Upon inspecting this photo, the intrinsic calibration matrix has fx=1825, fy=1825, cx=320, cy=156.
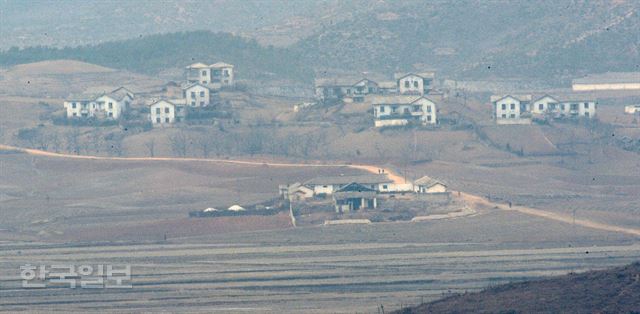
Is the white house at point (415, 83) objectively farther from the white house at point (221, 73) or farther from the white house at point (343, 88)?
the white house at point (221, 73)

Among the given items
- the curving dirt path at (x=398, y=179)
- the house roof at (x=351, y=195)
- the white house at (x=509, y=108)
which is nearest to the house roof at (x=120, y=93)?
the curving dirt path at (x=398, y=179)

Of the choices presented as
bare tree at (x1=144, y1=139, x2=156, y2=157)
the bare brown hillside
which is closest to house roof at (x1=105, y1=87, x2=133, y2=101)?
bare tree at (x1=144, y1=139, x2=156, y2=157)

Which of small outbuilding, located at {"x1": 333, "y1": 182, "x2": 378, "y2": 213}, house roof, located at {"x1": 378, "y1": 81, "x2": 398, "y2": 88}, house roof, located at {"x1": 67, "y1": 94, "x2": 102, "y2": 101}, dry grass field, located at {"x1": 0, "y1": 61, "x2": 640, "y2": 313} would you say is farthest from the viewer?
house roof, located at {"x1": 378, "y1": 81, "x2": 398, "y2": 88}

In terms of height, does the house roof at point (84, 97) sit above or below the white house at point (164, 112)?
above

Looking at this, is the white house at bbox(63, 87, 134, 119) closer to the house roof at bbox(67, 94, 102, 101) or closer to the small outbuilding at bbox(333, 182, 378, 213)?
the house roof at bbox(67, 94, 102, 101)

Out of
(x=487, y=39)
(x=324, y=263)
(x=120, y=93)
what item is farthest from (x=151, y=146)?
(x=487, y=39)
